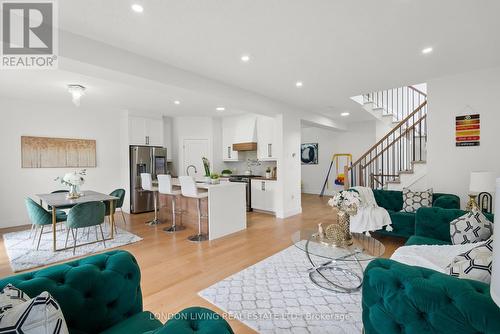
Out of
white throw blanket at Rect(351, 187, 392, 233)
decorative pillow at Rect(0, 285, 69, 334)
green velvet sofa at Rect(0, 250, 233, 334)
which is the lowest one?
white throw blanket at Rect(351, 187, 392, 233)

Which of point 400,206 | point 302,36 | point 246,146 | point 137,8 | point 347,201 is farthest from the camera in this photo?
point 246,146

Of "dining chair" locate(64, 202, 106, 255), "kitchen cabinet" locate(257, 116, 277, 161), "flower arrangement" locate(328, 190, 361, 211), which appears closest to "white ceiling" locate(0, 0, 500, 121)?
"flower arrangement" locate(328, 190, 361, 211)

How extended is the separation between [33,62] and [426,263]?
15.7ft

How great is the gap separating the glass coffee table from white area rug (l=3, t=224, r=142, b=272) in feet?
9.74

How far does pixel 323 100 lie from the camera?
523cm

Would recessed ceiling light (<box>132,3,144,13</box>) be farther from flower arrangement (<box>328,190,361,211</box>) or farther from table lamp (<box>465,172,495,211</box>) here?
table lamp (<box>465,172,495,211</box>)

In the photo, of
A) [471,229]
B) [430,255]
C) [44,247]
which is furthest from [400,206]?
[44,247]

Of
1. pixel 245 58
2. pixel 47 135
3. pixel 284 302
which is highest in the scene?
pixel 245 58

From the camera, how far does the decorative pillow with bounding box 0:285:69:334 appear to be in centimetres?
78

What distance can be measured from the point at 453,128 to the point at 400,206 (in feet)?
4.98

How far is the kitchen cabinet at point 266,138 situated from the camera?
6.31 metres

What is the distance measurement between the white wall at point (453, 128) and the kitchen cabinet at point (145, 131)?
6.21m

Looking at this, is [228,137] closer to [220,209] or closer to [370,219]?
[220,209]

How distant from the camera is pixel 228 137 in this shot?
7.18 m
